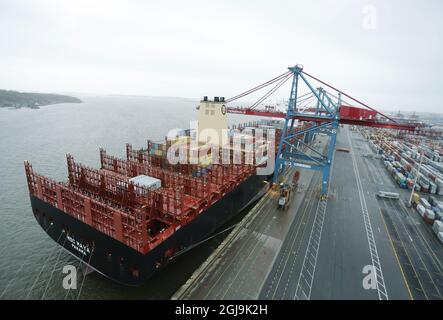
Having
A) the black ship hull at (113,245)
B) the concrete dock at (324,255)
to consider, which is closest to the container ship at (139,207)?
the black ship hull at (113,245)

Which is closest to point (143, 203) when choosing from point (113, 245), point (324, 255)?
point (113, 245)

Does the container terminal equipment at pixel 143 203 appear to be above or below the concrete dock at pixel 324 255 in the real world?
above

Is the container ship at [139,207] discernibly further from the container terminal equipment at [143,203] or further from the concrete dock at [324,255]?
the concrete dock at [324,255]

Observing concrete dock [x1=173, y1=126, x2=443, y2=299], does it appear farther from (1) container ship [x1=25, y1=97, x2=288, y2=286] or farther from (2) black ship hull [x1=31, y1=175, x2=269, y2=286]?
(1) container ship [x1=25, y1=97, x2=288, y2=286]

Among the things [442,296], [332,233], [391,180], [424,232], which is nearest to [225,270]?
[332,233]

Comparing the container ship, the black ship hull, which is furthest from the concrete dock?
the container ship
